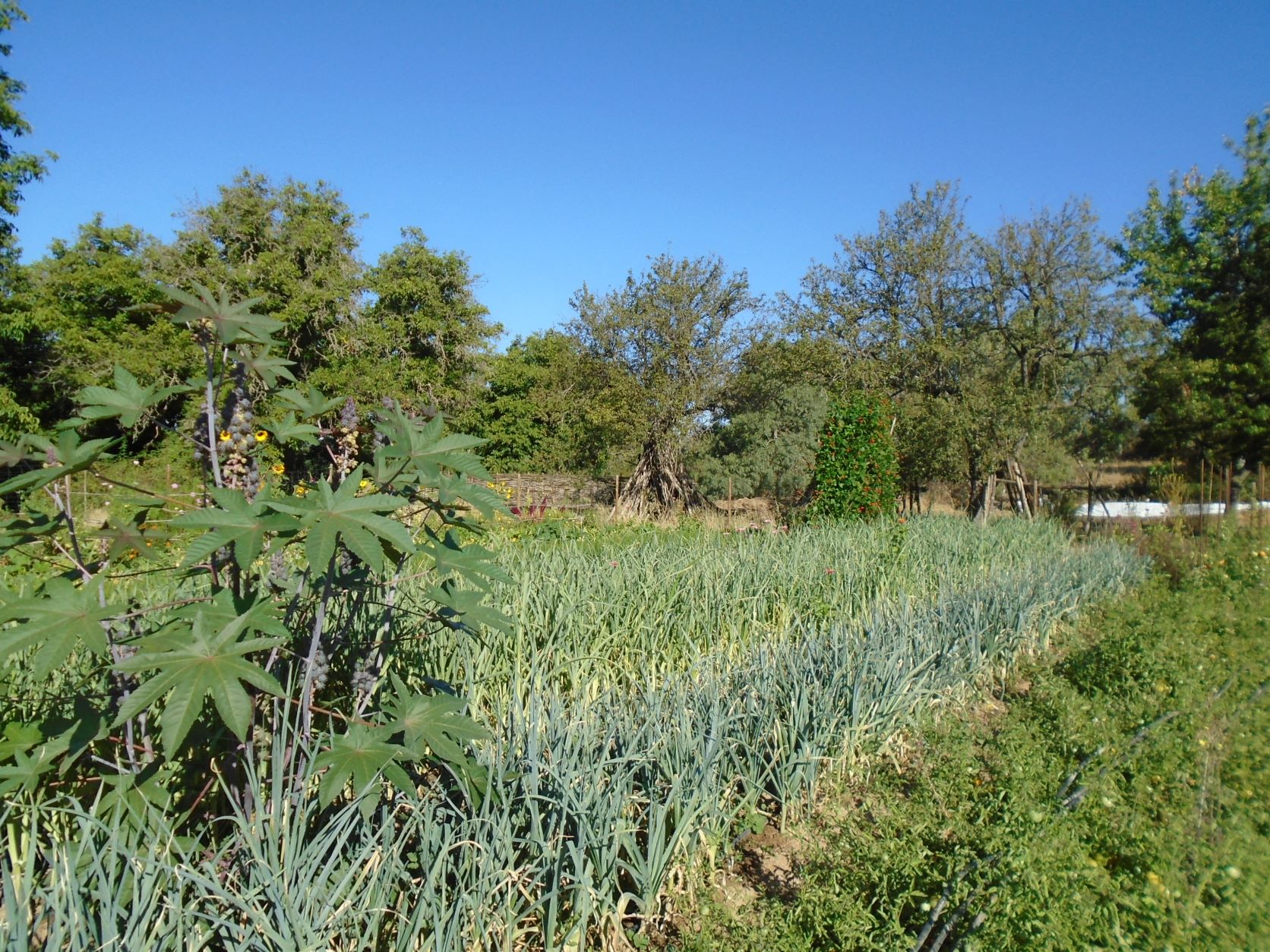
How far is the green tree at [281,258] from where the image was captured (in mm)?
16812

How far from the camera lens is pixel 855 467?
368 inches

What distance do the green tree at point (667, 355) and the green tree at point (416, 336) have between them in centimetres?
470

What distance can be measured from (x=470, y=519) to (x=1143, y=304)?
1983cm

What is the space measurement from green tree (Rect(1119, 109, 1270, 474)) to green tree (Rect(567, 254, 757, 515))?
9603 millimetres

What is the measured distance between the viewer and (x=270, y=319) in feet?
6.17

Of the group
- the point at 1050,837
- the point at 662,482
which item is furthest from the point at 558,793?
the point at 662,482

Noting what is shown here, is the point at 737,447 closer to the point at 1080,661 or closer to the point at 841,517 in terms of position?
the point at 841,517

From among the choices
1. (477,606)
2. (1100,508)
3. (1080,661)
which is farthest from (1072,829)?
(1100,508)

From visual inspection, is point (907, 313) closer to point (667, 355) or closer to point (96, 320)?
point (667, 355)

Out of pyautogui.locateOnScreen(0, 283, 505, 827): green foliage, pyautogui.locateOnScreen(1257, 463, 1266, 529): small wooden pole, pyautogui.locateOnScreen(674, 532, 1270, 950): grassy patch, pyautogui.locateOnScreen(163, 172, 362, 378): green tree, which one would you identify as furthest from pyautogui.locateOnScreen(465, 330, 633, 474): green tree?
pyautogui.locateOnScreen(0, 283, 505, 827): green foliage

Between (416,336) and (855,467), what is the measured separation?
41.3 ft

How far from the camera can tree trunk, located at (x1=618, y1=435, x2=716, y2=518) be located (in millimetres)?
14562

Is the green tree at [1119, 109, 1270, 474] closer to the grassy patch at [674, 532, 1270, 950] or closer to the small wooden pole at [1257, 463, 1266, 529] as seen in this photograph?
the small wooden pole at [1257, 463, 1266, 529]

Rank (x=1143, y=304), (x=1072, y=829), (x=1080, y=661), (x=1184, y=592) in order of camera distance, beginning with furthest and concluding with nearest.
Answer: (x=1143, y=304), (x=1184, y=592), (x=1080, y=661), (x=1072, y=829)
